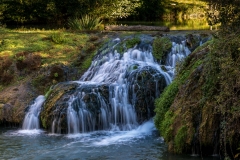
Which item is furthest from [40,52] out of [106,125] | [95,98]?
[106,125]

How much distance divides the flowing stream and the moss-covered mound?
22.3 inches

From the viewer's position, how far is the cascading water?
12922mm

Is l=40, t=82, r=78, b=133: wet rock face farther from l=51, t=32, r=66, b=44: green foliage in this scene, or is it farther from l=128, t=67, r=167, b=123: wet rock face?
l=51, t=32, r=66, b=44: green foliage

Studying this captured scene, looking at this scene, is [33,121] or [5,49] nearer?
[33,121]

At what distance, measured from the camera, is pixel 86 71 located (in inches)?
635

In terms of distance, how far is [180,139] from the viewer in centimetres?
962

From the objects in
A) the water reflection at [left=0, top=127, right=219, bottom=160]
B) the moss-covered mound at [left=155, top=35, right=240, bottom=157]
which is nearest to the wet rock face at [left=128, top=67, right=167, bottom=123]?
the water reflection at [left=0, top=127, right=219, bottom=160]

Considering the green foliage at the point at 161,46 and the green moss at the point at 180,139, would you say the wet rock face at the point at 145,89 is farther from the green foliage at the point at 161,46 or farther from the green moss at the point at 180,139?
the green moss at the point at 180,139

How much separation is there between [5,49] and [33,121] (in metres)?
4.91

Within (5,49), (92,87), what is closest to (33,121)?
(92,87)

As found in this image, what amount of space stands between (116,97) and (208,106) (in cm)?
484

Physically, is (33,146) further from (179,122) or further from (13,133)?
(179,122)

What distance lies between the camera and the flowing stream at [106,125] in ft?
34.9

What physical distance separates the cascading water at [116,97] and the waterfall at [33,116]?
90 centimetres
